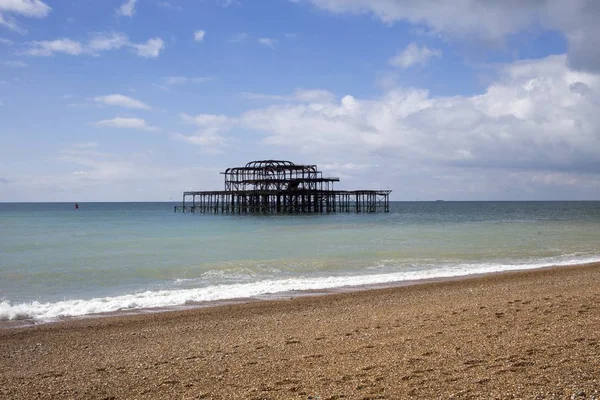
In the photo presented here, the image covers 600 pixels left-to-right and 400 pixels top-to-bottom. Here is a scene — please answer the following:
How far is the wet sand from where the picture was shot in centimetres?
525

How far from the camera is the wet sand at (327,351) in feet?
17.2

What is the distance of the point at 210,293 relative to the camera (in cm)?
1241

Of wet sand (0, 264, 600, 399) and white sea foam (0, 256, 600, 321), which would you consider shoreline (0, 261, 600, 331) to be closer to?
white sea foam (0, 256, 600, 321)

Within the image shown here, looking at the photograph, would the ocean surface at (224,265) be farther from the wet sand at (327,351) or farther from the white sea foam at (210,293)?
the wet sand at (327,351)

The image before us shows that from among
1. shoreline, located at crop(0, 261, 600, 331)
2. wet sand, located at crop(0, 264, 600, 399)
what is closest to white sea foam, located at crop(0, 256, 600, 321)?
shoreline, located at crop(0, 261, 600, 331)

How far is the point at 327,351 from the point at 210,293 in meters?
6.16

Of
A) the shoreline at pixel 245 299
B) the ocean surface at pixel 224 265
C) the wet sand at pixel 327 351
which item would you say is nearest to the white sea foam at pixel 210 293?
the ocean surface at pixel 224 265

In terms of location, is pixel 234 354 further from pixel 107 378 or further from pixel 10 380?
pixel 10 380

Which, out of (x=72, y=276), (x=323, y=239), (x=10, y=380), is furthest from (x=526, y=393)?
(x=323, y=239)

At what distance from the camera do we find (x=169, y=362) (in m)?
6.57

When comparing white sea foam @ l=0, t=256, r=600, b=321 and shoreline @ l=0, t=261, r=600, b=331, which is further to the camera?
white sea foam @ l=0, t=256, r=600, b=321

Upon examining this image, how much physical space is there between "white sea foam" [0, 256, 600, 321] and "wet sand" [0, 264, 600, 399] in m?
1.15

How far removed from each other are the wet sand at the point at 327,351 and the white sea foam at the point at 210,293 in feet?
3.77

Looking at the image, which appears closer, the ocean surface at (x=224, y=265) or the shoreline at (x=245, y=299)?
the shoreline at (x=245, y=299)
